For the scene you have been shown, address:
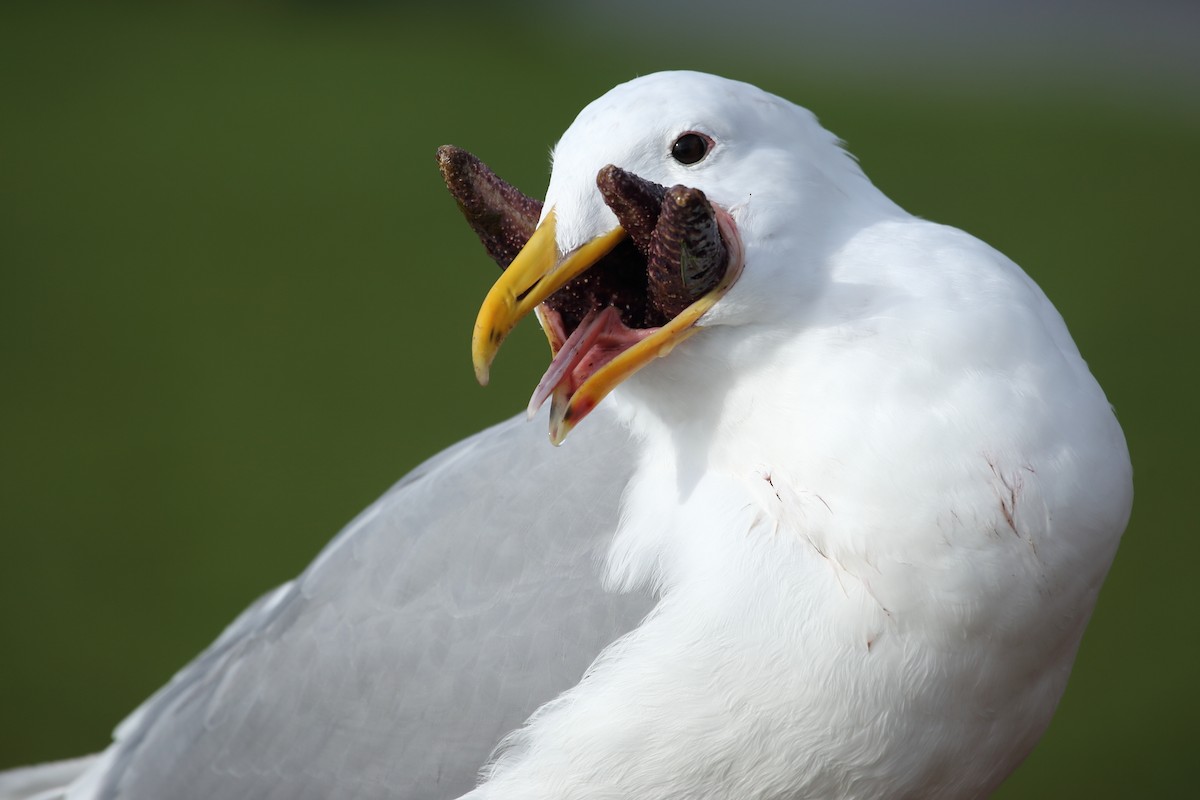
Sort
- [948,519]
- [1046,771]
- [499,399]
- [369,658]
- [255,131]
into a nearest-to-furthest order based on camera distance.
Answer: [948,519] < [369,658] < [1046,771] < [499,399] < [255,131]

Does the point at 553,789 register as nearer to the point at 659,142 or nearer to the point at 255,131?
the point at 659,142

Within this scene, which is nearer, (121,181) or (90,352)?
(90,352)

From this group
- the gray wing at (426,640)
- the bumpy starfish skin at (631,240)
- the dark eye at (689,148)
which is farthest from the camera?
the gray wing at (426,640)

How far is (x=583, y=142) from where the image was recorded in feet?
3.61

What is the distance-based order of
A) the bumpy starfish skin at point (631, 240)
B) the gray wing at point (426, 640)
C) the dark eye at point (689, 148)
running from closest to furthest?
1. the bumpy starfish skin at point (631, 240)
2. the dark eye at point (689, 148)
3. the gray wing at point (426, 640)

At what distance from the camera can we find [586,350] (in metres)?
1.07

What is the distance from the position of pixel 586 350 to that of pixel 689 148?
0.22 m

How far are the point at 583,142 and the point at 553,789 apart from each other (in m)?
0.66

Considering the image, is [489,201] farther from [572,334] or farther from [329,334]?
[329,334]

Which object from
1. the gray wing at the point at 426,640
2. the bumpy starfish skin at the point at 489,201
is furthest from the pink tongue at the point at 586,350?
the gray wing at the point at 426,640

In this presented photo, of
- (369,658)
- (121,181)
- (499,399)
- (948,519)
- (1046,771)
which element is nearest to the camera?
(948,519)

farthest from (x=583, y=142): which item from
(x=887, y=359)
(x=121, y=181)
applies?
(x=121, y=181)

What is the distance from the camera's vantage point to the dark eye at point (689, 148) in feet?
3.68

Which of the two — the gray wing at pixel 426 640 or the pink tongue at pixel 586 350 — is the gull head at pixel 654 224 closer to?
the pink tongue at pixel 586 350
